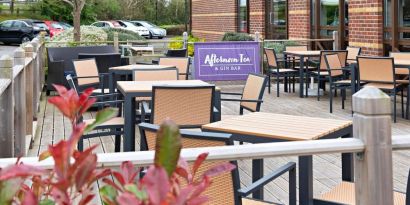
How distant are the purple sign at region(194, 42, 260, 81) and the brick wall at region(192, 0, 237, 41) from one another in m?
7.96

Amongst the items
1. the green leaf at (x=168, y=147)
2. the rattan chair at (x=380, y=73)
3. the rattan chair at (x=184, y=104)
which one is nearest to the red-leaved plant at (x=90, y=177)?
the green leaf at (x=168, y=147)

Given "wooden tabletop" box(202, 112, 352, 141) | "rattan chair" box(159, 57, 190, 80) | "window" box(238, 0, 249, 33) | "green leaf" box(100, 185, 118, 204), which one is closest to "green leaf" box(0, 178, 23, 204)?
"green leaf" box(100, 185, 118, 204)

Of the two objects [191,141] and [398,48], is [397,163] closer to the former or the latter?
[191,141]

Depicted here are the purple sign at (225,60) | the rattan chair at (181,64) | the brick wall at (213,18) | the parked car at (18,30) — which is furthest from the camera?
the parked car at (18,30)

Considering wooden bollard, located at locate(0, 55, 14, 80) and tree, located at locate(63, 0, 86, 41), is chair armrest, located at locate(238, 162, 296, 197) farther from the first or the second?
tree, located at locate(63, 0, 86, 41)

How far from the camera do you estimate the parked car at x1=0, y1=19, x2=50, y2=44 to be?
34.6 m

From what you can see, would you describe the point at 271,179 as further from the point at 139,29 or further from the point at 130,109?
the point at 139,29

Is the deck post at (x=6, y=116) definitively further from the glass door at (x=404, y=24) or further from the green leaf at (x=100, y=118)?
the glass door at (x=404, y=24)

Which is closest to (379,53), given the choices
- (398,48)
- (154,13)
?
(398,48)

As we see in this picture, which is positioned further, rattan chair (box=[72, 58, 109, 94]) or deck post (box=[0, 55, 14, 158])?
rattan chair (box=[72, 58, 109, 94])

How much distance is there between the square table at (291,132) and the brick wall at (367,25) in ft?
26.9

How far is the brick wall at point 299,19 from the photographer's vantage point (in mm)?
15227

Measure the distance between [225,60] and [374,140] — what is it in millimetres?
10341

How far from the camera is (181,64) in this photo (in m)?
9.16
